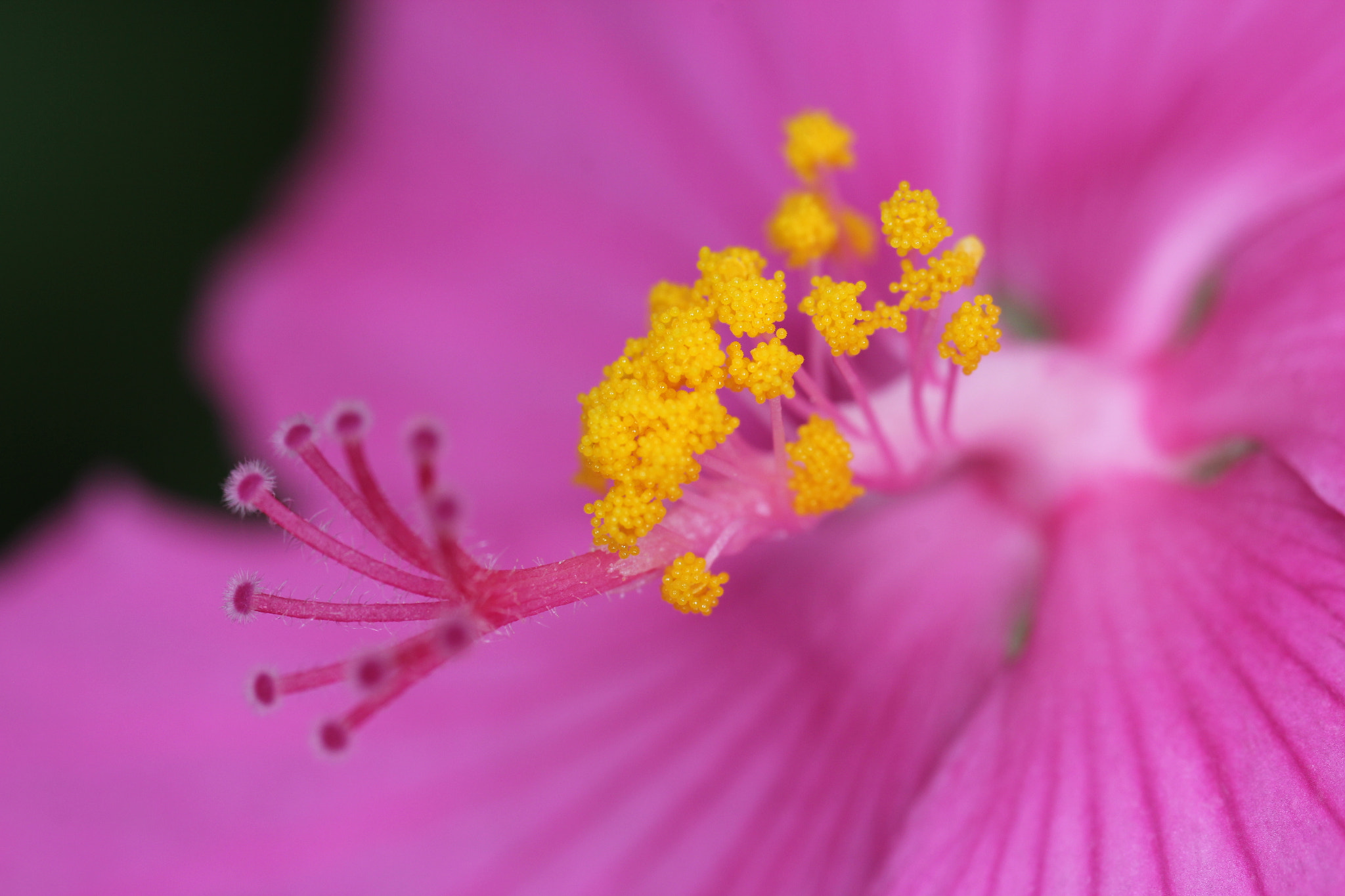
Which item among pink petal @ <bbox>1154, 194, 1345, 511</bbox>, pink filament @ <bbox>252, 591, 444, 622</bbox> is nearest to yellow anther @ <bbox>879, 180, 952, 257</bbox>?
pink petal @ <bbox>1154, 194, 1345, 511</bbox>

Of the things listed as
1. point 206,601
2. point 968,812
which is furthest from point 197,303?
point 968,812

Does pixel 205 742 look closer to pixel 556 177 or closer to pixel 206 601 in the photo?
pixel 206 601

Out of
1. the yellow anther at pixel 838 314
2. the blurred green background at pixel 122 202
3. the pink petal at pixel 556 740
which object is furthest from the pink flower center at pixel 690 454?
the blurred green background at pixel 122 202

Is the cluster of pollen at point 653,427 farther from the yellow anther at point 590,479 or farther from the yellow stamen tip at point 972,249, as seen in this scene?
the yellow stamen tip at point 972,249

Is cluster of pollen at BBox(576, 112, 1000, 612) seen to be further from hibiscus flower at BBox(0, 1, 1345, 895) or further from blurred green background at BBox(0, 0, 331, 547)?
blurred green background at BBox(0, 0, 331, 547)

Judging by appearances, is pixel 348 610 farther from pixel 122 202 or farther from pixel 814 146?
pixel 122 202

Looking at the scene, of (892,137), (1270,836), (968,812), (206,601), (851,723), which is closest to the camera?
(1270,836)
